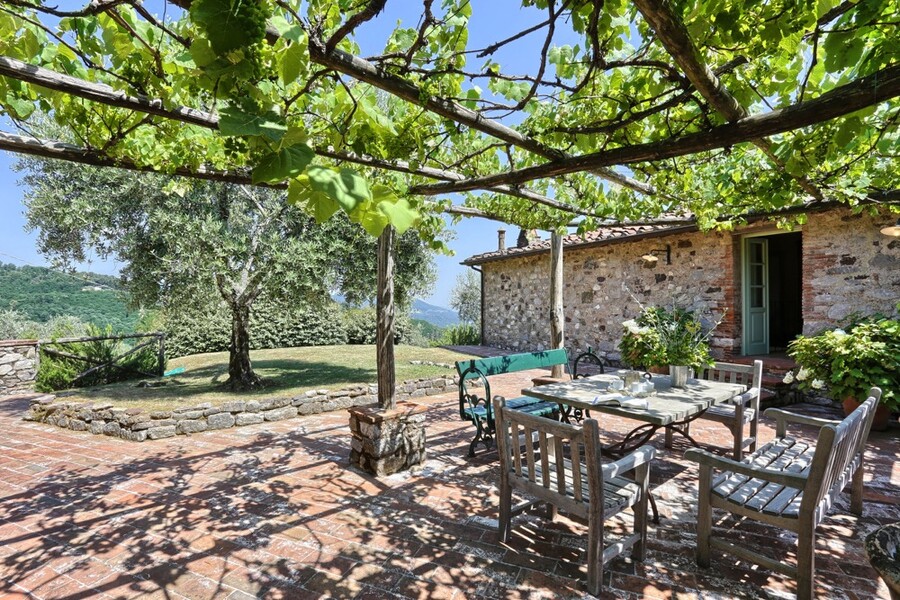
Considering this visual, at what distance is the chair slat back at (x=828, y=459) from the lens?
1997 millimetres

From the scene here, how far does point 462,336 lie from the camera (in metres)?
13.8

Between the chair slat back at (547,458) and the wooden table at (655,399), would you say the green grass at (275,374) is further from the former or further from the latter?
the chair slat back at (547,458)

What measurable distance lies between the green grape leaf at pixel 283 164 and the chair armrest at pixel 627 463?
2076 millimetres

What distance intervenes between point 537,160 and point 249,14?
3199 mm

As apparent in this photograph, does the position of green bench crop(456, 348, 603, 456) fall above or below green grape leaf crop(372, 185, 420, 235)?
below

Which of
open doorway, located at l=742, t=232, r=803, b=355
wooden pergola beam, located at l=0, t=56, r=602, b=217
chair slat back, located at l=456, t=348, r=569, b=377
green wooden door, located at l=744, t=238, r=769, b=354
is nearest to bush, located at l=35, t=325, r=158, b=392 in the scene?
chair slat back, located at l=456, t=348, r=569, b=377

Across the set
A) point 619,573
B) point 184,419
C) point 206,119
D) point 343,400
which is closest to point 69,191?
point 184,419

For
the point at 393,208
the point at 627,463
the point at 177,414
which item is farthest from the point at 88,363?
the point at 393,208

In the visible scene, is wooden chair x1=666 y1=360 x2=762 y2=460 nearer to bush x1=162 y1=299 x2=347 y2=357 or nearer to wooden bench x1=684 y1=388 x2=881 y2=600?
wooden bench x1=684 y1=388 x2=881 y2=600

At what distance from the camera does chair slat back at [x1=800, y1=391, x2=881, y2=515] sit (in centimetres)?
200

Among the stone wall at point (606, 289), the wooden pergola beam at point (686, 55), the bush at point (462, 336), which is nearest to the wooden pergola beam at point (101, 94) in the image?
the wooden pergola beam at point (686, 55)

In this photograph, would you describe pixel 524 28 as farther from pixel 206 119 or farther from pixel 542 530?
pixel 542 530

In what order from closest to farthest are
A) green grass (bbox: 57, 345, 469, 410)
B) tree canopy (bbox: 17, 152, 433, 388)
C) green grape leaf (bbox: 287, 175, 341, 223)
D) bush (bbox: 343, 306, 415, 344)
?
green grape leaf (bbox: 287, 175, 341, 223), green grass (bbox: 57, 345, 469, 410), tree canopy (bbox: 17, 152, 433, 388), bush (bbox: 343, 306, 415, 344)

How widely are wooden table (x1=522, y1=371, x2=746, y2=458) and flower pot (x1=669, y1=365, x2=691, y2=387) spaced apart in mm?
51
